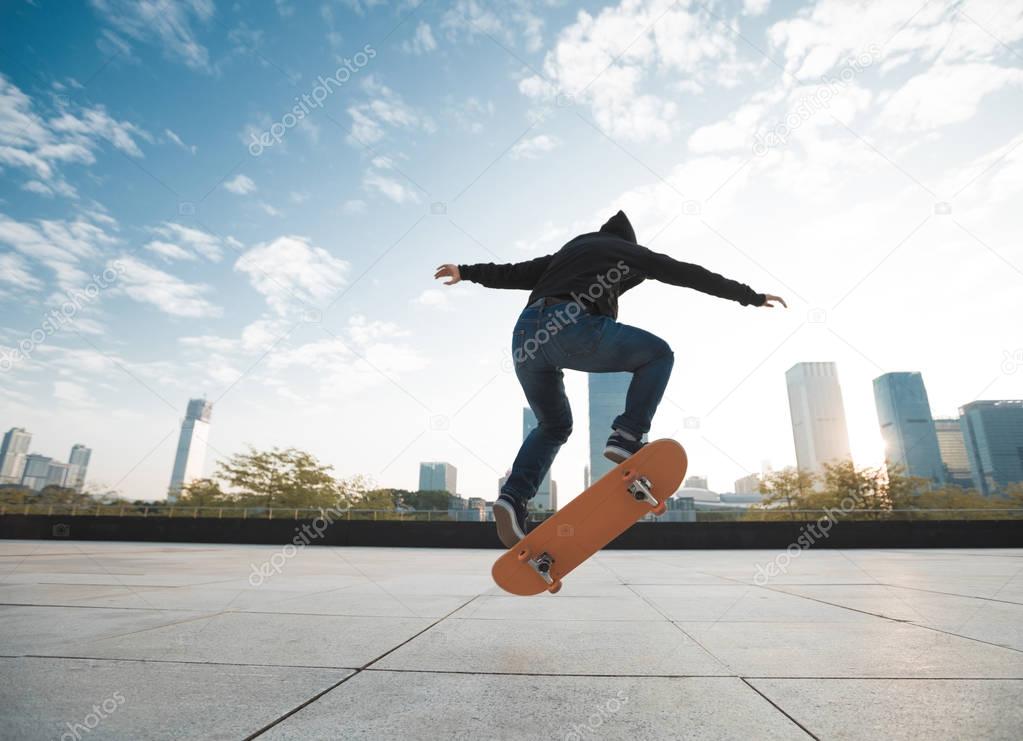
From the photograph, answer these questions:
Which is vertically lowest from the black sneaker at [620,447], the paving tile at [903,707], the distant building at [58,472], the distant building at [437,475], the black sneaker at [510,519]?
the paving tile at [903,707]

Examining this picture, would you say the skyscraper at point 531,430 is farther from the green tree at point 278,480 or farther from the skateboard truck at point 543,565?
the green tree at point 278,480

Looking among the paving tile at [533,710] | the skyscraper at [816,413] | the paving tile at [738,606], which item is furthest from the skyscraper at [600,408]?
the paving tile at [533,710]

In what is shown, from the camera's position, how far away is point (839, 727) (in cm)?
128

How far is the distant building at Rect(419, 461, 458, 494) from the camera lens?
285 feet

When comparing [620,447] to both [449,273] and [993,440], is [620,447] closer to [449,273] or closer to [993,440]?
[449,273]

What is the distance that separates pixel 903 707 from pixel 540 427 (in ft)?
8.03

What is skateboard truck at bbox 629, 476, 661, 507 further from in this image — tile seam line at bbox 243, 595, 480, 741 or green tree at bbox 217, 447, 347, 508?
green tree at bbox 217, 447, 347, 508

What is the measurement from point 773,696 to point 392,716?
1.16 meters

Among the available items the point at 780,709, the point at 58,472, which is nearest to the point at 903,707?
the point at 780,709

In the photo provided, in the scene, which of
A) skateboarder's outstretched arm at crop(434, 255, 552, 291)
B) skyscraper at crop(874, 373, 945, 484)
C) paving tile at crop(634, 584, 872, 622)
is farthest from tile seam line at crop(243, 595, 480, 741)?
skyscraper at crop(874, 373, 945, 484)

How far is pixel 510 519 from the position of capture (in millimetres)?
3271

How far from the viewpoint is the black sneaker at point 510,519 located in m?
3.26

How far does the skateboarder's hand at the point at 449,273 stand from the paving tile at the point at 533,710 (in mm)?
2758

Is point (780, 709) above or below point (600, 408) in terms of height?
below
